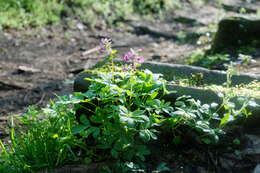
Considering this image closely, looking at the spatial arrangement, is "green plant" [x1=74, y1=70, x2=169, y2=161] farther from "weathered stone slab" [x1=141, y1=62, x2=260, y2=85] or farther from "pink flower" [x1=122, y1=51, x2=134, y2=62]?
"weathered stone slab" [x1=141, y1=62, x2=260, y2=85]

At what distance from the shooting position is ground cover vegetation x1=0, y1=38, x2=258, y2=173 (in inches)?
89.4

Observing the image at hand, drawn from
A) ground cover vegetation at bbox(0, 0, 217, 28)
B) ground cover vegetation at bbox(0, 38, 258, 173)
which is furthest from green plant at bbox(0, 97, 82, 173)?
ground cover vegetation at bbox(0, 0, 217, 28)

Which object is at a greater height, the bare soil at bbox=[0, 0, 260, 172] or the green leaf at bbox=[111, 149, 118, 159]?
the green leaf at bbox=[111, 149, 118, 159]

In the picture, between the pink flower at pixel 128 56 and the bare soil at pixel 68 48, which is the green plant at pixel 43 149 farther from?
the bare soil at pixel 68 48

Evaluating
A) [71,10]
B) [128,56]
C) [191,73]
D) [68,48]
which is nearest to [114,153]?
[128,56]

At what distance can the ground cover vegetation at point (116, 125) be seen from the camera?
2271 mm

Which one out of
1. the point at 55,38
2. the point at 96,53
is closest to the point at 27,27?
the point at 55,38

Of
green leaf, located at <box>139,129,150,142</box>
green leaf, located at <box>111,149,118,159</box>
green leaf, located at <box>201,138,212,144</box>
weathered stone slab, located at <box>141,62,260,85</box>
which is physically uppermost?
weathered stone slab, located at <box>141,62,260,85</box>

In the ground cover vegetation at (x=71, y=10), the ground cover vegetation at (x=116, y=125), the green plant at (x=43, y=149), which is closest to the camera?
the ground cover vegetation at (x=116, y=125)

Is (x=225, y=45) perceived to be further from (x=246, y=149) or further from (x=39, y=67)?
(x=246, y=149)

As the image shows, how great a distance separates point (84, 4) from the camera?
8781 mm

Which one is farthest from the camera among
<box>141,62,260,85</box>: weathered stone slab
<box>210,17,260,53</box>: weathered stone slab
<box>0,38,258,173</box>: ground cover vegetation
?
<box>210,17,260,53</box>: weathered stone slab

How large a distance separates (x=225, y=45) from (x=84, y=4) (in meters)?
4.14

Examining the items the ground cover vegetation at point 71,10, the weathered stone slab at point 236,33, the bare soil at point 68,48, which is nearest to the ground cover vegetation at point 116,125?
the bare soil at point 68,48
